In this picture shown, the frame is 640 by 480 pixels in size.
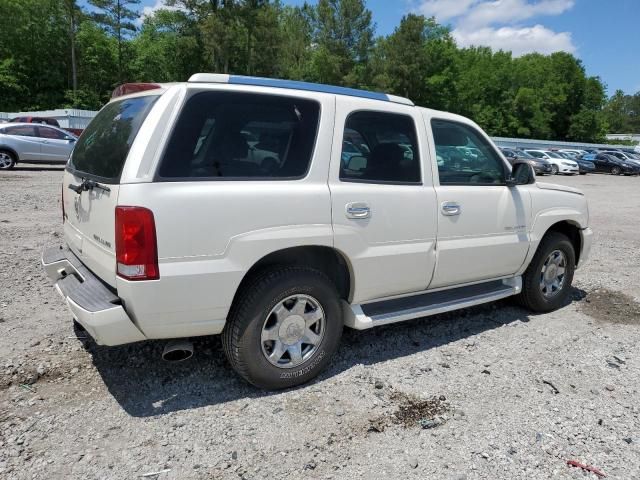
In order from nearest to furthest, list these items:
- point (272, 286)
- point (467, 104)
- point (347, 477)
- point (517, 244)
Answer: point (347, 477) → point (272, 286) → point (517, 244) → point (467, 104)

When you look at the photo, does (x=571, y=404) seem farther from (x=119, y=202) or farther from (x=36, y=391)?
(x=36, y=391)

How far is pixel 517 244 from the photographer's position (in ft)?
14.7

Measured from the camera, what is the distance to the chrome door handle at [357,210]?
336cm

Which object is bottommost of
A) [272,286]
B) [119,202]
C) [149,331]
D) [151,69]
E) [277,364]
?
[277,364]

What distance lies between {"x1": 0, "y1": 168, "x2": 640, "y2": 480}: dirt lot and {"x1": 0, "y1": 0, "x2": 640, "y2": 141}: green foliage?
43.4 meters

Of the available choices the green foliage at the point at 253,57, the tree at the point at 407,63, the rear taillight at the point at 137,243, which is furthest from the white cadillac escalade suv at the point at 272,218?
the tree at the point at 407,63

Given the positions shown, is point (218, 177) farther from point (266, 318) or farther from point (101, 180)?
point (266, 318)

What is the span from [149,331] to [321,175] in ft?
4.71

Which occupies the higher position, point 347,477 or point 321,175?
point 321,175

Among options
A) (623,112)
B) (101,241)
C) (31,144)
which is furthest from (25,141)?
(623,112)

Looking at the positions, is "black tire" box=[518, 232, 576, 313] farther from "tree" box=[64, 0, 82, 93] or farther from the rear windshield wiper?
"tree" box=[64, 0, 82, 93]

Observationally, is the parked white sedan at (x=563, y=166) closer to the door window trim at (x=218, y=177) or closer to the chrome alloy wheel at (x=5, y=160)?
the chrome alloy wheel at (x=5, y=160)

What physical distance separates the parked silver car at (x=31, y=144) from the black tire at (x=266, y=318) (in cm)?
1612

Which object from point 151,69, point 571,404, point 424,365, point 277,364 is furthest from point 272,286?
point 151,69
